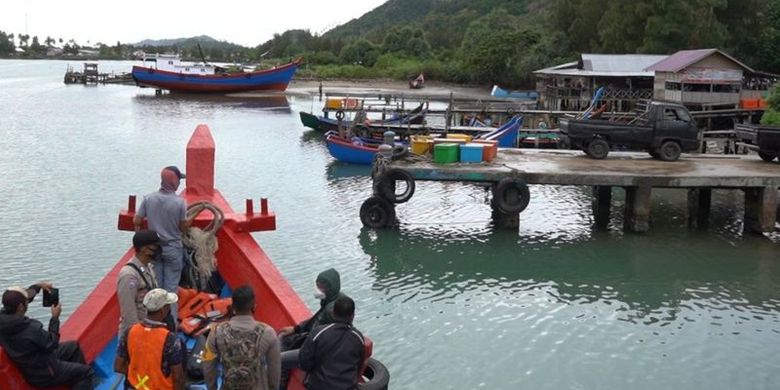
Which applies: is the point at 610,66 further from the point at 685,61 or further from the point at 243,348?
the point at 243,348

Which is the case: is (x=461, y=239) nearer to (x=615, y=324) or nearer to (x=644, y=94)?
(x=615, y=324)

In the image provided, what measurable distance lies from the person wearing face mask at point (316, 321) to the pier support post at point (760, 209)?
47.9ft

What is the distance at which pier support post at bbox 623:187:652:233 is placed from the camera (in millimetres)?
18703

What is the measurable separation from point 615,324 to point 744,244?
685cm

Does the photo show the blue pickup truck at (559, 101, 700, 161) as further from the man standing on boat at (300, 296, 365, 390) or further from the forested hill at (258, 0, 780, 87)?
the forested hill at (258, 0, 780, 87)

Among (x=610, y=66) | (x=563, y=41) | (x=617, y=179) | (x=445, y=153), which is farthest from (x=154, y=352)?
(x=563, y=41)

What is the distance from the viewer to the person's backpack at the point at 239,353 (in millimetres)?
5734

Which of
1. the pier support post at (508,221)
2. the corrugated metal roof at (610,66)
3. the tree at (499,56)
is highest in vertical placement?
the tree at (499,56)

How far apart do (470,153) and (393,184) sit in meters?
2.02

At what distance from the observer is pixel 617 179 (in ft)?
59.5

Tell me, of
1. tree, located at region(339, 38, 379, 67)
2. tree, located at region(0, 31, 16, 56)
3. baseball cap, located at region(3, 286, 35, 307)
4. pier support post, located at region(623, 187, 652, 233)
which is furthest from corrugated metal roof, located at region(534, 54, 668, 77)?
tree, located at region(0, 31, 16, 56)

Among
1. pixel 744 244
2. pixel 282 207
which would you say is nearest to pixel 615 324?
pixel 744 244

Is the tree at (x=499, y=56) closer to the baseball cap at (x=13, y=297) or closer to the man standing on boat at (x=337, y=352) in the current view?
the man standing on boat at (x=337, y=352)

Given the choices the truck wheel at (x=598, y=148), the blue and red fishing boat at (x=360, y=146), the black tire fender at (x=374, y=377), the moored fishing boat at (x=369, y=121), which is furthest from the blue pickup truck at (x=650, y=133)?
the black tire fender at (x=374, y=377)
